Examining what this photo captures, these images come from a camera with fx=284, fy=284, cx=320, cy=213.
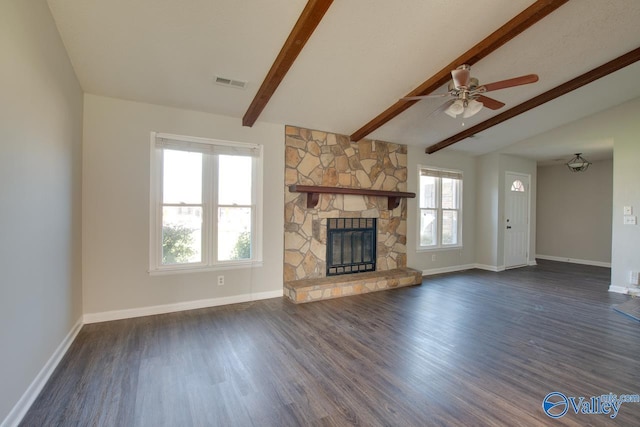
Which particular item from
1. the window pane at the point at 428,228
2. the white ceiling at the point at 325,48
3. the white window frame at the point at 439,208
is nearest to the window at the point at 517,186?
the white window frame at the point at 439,208

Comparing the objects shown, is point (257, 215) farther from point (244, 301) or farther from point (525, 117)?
point (525, 117)

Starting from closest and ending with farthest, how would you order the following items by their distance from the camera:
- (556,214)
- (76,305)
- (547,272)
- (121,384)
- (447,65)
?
(121,384) → (76,305) → (447,65) → (547,272) → (556,214)

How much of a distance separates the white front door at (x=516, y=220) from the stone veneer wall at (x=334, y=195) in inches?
105

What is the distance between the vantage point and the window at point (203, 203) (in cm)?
351

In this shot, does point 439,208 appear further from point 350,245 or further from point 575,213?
point 575,213

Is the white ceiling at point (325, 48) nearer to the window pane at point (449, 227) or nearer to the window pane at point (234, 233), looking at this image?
the window pane at point (234, 233)

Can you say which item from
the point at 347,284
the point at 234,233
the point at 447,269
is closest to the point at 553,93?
the point at 447,269

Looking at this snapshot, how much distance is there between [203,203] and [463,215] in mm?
5389

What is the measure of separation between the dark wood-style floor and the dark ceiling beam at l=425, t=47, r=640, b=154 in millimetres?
2913

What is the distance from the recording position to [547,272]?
238 inches

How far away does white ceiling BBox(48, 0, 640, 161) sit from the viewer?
7.85 feet

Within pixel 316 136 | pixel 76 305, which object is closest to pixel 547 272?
pixel 316 136

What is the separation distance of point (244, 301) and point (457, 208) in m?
Answer: 4.88

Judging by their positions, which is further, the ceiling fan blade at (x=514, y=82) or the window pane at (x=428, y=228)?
the window pane at (x=428, y=228)
